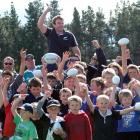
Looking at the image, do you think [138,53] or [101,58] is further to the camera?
[138,53]

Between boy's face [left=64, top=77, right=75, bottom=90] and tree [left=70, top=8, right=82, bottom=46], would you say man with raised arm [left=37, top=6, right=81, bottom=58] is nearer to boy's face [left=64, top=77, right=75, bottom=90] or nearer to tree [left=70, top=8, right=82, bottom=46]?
boy's face [left=64, top=77, right=75, bottom=90]

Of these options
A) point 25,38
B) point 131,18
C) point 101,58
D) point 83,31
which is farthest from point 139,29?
point 101,58

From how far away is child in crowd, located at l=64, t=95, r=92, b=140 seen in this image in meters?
8.16

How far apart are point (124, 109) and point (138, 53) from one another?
6460cm

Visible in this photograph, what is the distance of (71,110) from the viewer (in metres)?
8.24

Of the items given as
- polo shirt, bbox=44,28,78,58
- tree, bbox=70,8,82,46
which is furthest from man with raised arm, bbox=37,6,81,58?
tree, bbox=70,8,82,46

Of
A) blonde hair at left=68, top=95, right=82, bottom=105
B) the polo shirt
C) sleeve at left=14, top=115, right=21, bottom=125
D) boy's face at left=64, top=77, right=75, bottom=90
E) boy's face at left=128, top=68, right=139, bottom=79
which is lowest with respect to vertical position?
sleeve at left=14, top=115, right=21, bottom=125

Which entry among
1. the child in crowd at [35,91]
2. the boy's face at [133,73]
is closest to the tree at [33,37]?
the boy's face at [133,73]

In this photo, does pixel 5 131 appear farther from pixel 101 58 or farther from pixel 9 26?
pixel 9 26

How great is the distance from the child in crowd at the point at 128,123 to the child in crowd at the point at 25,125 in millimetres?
1568

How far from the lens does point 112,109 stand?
8.63 metres

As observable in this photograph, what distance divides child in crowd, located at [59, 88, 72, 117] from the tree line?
57491 millimetres

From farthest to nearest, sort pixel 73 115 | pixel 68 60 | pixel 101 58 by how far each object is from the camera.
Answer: pixel 101 58
pixel 68 60
pixel 73 115

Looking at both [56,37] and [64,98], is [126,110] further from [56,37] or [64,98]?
[56,37]
